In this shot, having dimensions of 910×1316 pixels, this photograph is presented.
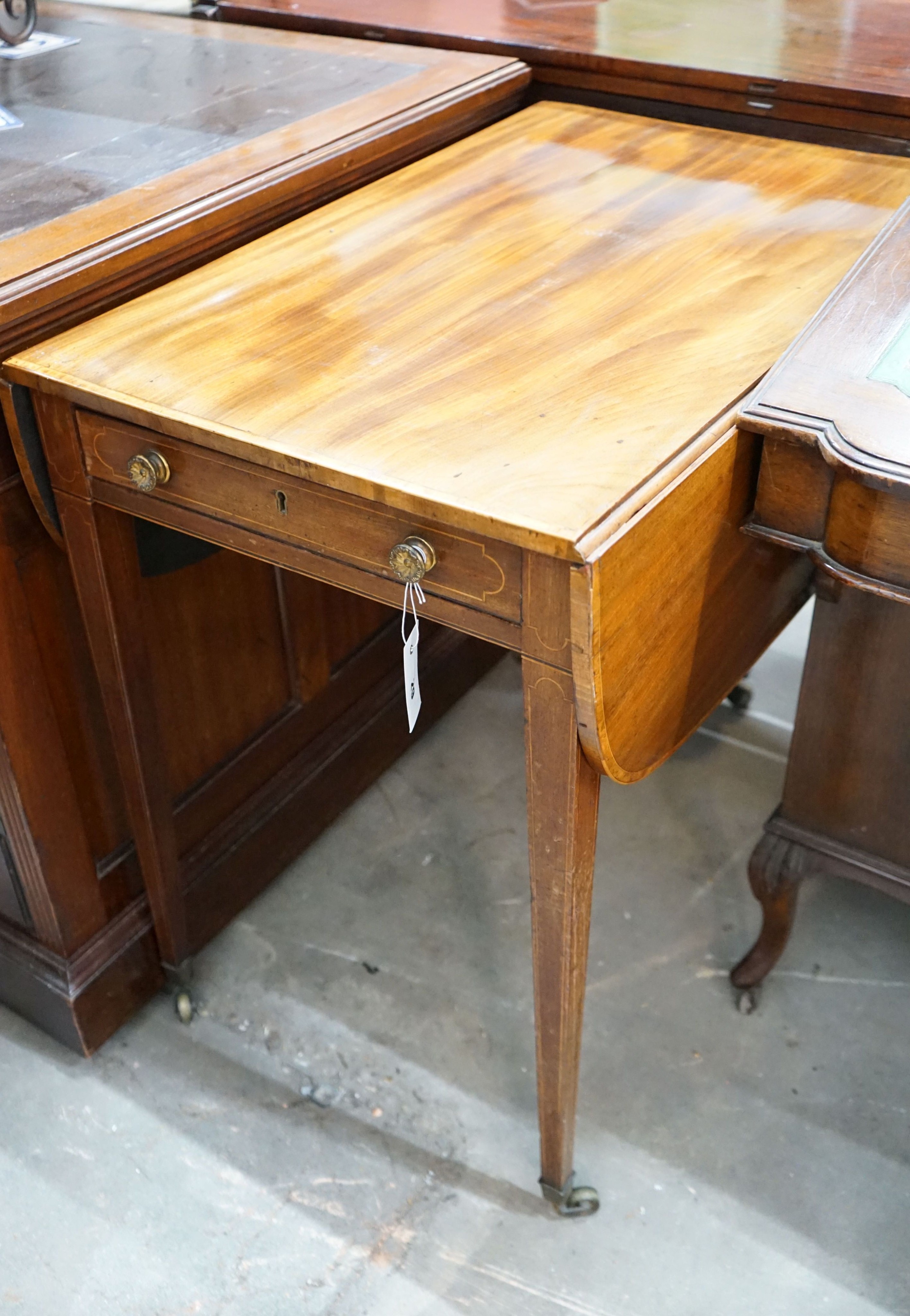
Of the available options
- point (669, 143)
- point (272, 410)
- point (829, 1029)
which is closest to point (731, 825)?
point (829, 1029)

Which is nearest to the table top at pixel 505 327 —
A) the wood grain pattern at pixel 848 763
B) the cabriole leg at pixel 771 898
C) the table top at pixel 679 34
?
the table top at pixel 679 34

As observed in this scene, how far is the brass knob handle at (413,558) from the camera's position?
0.95 meters

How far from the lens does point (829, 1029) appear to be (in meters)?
1.57

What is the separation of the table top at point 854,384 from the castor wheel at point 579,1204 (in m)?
0.90

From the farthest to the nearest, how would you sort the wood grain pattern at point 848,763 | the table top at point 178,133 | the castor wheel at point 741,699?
the castor wheel at point 741,699 < the wood grain pattern at point 848,763 < the table top at point 178,133

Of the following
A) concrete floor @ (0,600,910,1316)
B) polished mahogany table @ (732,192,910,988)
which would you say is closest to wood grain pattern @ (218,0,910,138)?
polished mahogany table @ (732,192,910,988)

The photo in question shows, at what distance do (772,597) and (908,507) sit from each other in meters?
0.31

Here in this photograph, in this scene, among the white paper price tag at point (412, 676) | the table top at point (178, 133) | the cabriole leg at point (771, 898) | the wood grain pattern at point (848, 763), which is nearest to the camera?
the white paper price tag at point (412, 676)

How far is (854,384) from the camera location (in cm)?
102

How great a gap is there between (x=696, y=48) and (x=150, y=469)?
1.11 meters

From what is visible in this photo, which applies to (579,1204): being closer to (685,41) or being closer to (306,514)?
(306,514)

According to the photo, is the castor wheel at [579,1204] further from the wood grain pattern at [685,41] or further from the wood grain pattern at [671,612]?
the wood grain pattern at [685,41]

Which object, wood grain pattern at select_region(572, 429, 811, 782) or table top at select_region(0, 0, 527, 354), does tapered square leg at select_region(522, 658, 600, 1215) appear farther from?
table top at select_region(0, 0, 527, 354)

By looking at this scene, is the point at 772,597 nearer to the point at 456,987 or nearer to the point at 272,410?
the point at 272,410
